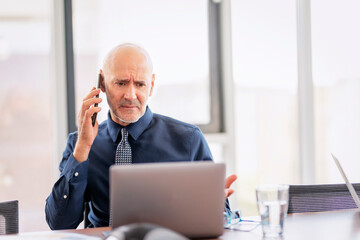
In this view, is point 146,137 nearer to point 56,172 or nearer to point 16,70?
point 56,172

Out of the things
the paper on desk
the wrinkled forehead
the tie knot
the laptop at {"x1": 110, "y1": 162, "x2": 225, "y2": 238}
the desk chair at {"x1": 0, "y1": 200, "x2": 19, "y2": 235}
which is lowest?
the paper on desk

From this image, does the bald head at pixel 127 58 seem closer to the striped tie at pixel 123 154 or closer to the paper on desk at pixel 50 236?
the striped tie at pixel 123 154

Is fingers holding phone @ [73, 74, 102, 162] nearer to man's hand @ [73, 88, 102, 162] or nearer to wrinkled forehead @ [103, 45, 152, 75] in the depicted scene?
man's hand @ [73, 88, 102, 162]

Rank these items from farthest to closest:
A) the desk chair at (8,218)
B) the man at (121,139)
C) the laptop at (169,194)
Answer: the man at (121,139), the desk chair at (8,218), the laptop at (169,194)

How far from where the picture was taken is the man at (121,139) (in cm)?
196

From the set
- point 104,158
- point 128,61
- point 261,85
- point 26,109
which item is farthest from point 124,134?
point 261,85

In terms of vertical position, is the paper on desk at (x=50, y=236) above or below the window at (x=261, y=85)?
below

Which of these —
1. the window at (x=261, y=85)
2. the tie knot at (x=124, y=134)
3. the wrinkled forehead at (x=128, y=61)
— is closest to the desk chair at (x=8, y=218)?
the tie knot at (x=124, y=134)

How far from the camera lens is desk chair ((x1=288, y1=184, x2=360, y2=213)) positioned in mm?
1819

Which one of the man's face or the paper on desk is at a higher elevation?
the man's face

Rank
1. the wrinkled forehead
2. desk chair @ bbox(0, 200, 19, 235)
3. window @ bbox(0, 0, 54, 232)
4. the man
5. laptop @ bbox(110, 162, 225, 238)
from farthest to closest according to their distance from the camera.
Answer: window @ bbox(0, 0, 54, 232) < the wrinkled forehead < the man < desk chair @ bbox(0, 200, 19, 235) < laptop @ bbox(110, 162, 225, 238)

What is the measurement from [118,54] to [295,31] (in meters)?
2.08

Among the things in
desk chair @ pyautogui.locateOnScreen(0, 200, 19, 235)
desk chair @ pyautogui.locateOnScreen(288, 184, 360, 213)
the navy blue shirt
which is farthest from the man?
desk chair @ pyautogui.locateOnScreen(288, 184, 360, 213)

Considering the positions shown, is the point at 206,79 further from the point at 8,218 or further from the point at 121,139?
the point at 8,218
